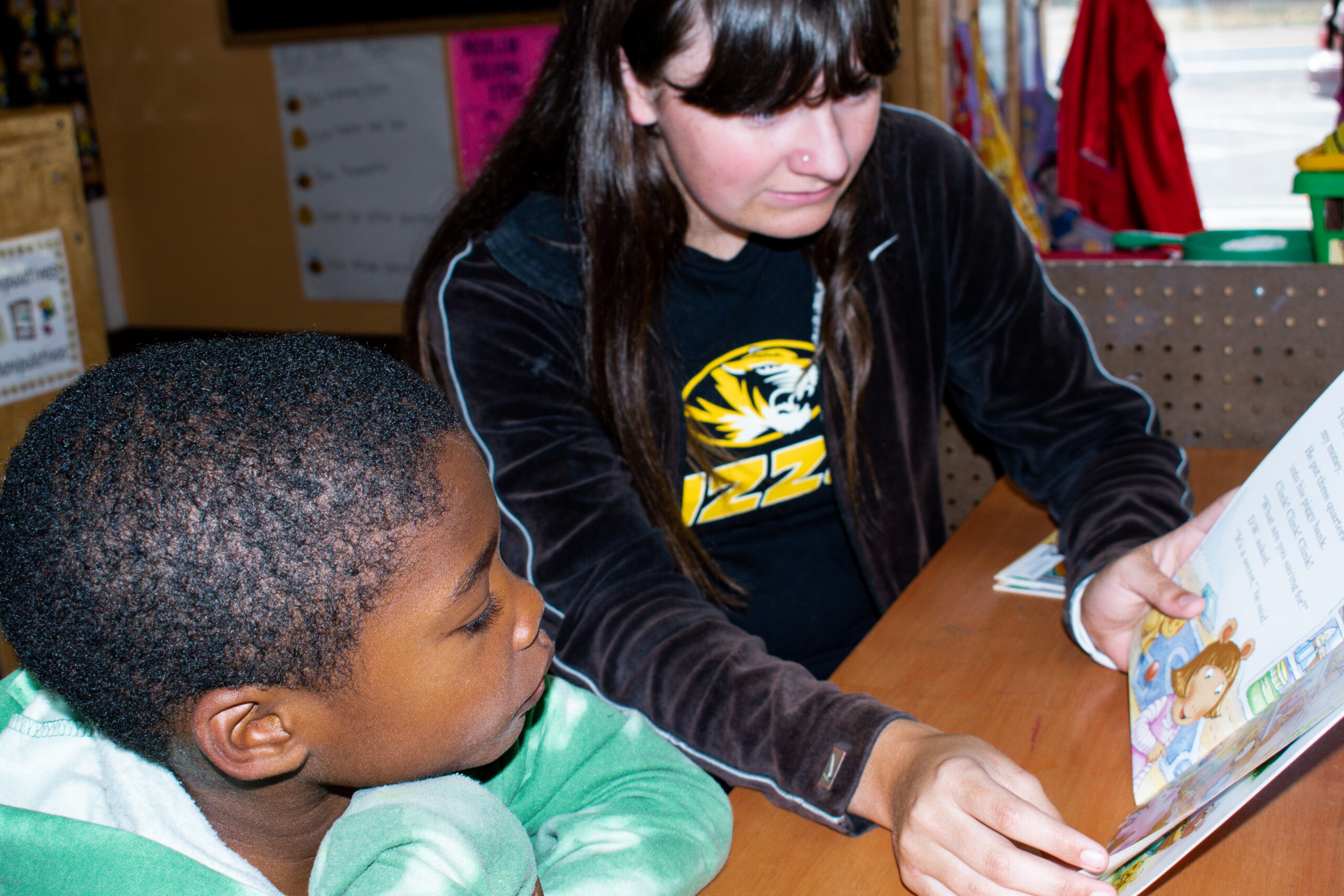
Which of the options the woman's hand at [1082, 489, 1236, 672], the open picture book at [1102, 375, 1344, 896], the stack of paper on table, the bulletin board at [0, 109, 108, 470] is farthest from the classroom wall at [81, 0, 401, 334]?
the open picture book at [1102, 375, 1344, 896]

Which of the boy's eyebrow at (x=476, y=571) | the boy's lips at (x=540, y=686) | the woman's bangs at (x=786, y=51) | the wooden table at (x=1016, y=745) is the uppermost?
the woman's bangs at (x=786, y=51)

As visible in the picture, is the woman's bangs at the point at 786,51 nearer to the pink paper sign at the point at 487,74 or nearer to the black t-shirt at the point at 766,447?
the black t-shirt at the point at 766,447

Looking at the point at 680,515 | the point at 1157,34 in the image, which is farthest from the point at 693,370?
the point at 1157,34

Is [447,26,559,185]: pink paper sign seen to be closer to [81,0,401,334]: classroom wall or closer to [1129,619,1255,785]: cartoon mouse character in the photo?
[81,0,401,334]: classroom wall

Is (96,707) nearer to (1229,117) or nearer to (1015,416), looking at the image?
(1015,416)

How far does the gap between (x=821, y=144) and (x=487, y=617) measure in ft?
1.86

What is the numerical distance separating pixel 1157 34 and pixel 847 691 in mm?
2588

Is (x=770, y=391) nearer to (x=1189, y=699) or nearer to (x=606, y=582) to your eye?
(x=606, y=582)

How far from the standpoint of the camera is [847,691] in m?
0.98

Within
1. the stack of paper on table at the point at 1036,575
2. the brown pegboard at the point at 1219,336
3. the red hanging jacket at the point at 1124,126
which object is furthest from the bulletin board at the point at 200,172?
the stack of paper on table at the point at 1036,575

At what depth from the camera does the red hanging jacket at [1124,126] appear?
9.74ft

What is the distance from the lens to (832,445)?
1274mm

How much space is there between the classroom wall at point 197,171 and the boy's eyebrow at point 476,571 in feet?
11.8

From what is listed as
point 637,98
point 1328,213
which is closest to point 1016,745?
point 637,98
